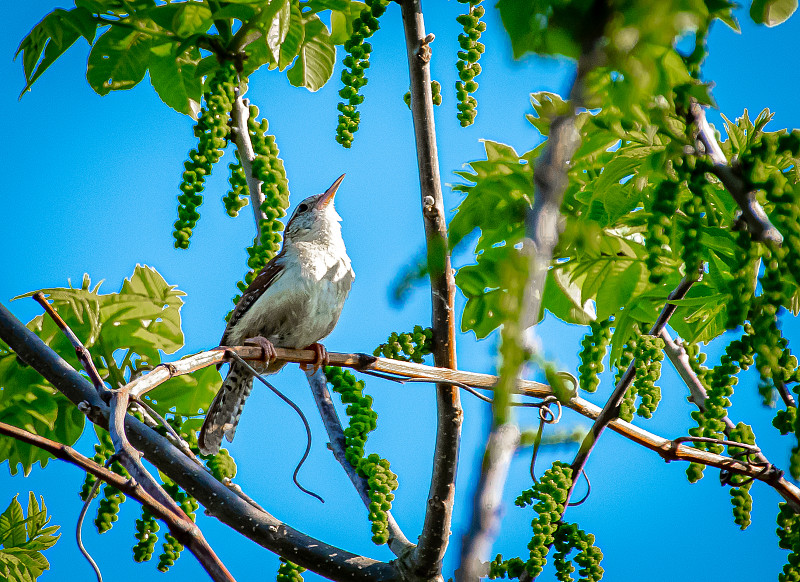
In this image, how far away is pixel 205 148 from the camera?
6.72 ft

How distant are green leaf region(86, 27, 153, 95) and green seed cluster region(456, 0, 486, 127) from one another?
1.28 m

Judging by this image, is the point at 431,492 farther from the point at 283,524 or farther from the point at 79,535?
the point at 79,535

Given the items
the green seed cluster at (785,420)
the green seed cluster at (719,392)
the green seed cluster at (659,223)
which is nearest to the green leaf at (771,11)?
the green seed cluster at (659,223)

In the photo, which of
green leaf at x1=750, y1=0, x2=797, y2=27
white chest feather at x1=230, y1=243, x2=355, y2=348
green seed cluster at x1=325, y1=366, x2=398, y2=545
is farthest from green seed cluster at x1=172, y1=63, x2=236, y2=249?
green leaf at x1=750, y1=0, x2=797, y2=27

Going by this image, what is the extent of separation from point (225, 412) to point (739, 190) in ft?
7.80

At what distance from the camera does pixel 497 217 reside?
1.83 meters

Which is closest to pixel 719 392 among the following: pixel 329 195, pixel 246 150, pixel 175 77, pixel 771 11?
pixel 771 11

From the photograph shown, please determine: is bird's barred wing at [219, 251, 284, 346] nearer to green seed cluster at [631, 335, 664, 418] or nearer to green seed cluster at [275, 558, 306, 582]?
green seed cluster at [275, 558, 306, 582]

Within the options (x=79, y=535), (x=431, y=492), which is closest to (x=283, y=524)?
(x=431, y=492)

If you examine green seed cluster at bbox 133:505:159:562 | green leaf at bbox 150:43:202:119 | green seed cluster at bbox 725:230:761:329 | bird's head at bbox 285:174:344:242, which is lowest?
green seed cluster at bbox 133:505:159:562

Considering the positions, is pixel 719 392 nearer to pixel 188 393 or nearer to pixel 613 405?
pixel 613 405

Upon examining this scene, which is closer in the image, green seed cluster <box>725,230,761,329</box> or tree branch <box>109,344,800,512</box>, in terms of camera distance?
green seed cluster <box>725,230,761,329</box>

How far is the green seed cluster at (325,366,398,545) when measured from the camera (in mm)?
1954

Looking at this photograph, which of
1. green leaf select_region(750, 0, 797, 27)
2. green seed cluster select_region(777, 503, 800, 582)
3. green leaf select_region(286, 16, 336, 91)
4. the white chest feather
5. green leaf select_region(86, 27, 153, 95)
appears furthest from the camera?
the white chest feather
